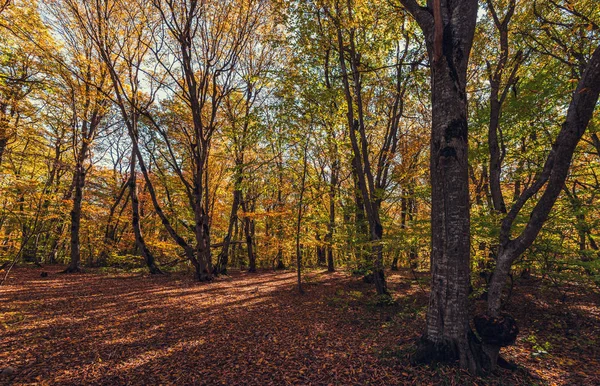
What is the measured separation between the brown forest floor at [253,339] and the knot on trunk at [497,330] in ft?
1.56

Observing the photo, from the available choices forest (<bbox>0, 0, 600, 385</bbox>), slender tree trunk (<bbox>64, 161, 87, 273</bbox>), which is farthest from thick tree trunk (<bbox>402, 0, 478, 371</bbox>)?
slender tree trunk (<bbox>64, 161, 87, 273</bbox>)

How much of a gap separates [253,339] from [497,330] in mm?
4379

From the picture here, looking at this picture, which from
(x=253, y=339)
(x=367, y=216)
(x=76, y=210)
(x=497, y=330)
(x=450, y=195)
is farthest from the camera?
(x=76, y=210)

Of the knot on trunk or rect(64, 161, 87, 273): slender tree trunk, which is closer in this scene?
the knot on trunk

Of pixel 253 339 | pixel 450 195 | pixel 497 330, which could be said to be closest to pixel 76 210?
pixel 253 339

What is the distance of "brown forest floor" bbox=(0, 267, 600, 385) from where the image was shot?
3834 millimetres

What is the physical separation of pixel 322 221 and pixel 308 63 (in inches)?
259

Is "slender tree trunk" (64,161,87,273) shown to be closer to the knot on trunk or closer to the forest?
the forest

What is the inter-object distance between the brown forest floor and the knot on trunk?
1.56 feet

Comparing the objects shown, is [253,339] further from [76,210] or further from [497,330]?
[76,210]

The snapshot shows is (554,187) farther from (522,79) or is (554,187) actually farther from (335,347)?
(522,79)

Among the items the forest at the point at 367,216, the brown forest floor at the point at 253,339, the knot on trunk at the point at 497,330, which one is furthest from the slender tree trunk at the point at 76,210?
the knot on trunk at the point at 497,330

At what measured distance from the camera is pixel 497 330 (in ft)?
11.6

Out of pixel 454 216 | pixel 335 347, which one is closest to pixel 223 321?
pixel 335 347
